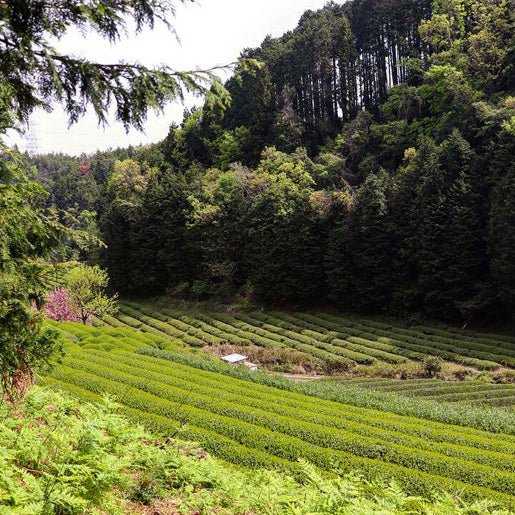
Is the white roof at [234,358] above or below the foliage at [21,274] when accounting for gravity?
below

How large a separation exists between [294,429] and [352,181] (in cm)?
4765

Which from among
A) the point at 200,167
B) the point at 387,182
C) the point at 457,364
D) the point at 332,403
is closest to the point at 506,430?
the point at 332,403

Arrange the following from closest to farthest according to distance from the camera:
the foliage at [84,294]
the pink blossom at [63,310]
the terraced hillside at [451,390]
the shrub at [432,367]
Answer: the terraced hillside at [451,390] → the shrub at [432,367] → the pink blossom at [63,310] → the foliage at [84,294]

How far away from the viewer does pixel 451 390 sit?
28312 mm

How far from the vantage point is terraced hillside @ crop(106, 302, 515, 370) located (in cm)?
3597

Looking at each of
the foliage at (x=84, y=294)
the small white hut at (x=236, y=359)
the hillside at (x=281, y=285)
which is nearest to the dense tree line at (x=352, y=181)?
the hillside at (x=281, y=285)

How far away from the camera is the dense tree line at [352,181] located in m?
43.2

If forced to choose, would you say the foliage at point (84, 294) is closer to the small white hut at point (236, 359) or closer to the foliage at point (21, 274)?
the small white hut at point (236, 359)

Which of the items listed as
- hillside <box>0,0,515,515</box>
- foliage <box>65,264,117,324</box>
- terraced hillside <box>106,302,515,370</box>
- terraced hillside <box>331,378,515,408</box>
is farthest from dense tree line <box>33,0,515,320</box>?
foliage <box>65,264,117,324</box>

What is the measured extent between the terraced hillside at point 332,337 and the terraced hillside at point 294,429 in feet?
53.1

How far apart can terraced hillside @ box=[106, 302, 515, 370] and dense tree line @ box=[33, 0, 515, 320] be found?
387 cm

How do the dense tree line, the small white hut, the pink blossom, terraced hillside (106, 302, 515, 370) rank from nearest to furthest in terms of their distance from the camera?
1. terraced hillside (106, 302, 515, 370)
2. the small white hut
3. the dense tree line
4. the pink blossom

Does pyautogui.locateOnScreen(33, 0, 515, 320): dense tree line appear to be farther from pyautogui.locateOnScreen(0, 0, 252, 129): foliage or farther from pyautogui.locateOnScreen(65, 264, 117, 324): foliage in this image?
pyautogui.locateOnScreen(0, 0, 252, 129): foliage

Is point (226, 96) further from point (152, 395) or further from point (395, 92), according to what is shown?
point (395, 92)
